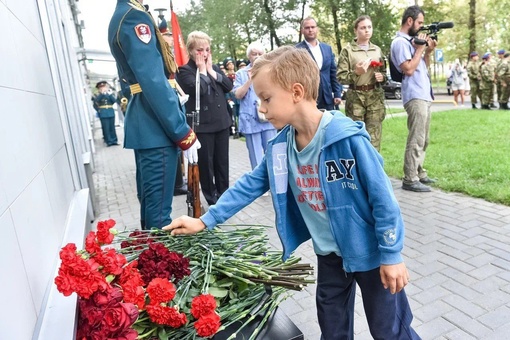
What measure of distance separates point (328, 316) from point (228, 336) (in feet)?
1.50

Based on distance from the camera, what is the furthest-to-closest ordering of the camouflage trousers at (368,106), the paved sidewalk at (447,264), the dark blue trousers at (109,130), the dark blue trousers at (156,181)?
the dark blue trousers at (109,130) → the camouflage trousers at (368,106) → the dark blue trousers at (156,181) → the paved sidewalk at (447,264)

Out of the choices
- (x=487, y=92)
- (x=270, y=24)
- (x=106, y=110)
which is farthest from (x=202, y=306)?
(x=270, y=24)

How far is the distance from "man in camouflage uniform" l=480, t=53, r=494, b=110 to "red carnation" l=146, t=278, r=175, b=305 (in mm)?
14739

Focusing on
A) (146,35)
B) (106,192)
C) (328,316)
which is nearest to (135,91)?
(146,35)

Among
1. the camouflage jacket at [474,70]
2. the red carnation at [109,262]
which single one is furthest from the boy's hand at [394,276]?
the camouflage jacket at [474,70]

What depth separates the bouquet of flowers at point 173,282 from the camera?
5.09ft

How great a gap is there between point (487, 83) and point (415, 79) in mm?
10802

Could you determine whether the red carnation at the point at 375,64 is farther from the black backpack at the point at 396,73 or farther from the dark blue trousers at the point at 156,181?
the dark blue trousers at the point at 156,181

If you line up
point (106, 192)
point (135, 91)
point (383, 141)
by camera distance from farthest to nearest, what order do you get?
1. point (383, 141)
2. point (106, 192)
3. point (135, 91)

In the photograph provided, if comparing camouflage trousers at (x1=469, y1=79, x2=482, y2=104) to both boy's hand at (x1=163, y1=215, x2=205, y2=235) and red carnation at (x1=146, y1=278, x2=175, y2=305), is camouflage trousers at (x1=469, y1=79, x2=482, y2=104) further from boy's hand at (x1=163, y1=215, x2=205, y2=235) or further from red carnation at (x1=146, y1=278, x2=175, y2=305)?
red carnation at (x1=146, y1=278, x2=175, y2=305)

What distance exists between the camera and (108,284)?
64.1 inches

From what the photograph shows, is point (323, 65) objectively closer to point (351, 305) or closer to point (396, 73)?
point (396, 73)

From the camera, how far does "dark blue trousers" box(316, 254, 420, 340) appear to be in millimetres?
1735

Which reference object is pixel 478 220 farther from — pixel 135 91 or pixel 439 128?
pixel 439 128
